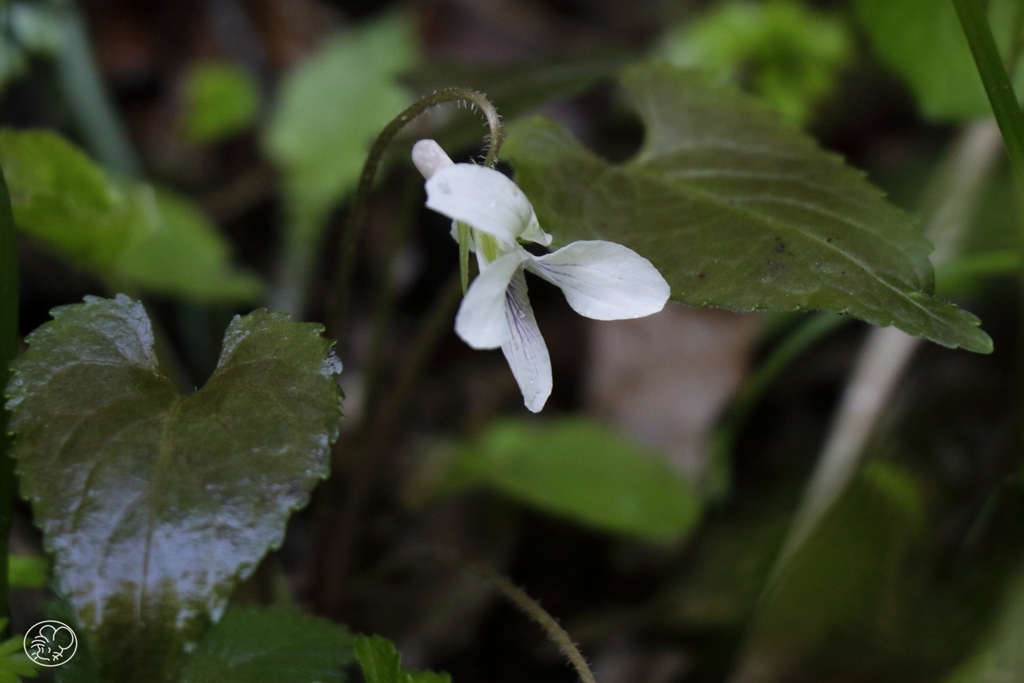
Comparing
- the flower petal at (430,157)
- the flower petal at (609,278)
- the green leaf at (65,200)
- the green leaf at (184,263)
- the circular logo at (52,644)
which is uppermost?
the green leaf at (184,263)

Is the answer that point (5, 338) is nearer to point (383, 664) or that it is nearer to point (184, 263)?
point (383, 664)

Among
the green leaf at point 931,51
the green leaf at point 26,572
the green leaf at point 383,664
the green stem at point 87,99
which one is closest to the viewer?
the green leaf at point 383,664

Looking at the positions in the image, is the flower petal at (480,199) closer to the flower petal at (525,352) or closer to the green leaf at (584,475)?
the flower petal at (525,352)

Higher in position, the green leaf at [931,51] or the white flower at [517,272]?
the green leaf at [931,51]

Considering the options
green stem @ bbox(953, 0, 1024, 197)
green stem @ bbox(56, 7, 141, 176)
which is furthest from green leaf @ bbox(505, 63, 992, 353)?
green stem @ bbox(56, 7, 141, 176)

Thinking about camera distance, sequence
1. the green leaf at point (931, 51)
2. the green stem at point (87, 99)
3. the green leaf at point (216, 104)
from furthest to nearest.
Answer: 1. the green leaf at point (216, 104)
2. the green stem at point (87, 99)
3. the green leaf at point (931, 51)

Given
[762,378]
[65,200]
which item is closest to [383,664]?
[65,200]

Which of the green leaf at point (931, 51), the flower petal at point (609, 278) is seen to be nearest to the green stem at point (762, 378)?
the green leaf at point (931, 51)
